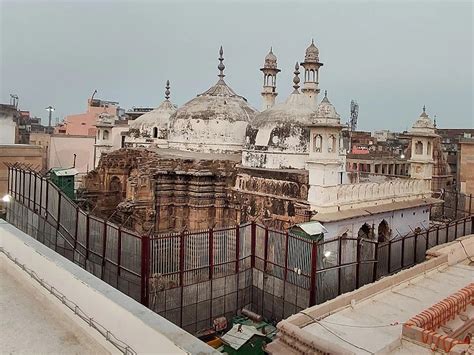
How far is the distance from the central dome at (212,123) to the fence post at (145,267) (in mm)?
10702

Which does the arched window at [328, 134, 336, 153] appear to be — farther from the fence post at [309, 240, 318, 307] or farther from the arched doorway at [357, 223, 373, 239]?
the fence post at [309, 240, 318, 307]

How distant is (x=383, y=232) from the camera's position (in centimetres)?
1459

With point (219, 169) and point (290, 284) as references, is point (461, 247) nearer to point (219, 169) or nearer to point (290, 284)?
point (290, 284)

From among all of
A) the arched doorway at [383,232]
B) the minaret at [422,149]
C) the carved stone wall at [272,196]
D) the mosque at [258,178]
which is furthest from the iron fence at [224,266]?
the minaret at [422,149]

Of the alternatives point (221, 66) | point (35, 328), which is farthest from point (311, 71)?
point (35, 328)

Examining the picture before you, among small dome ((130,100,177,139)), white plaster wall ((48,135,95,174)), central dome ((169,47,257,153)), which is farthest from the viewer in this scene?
white plaster wall ((48,135,95,174))

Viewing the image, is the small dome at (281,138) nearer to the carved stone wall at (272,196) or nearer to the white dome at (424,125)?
the carved stone wall at (272,196)

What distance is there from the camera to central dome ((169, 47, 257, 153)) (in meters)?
18.5

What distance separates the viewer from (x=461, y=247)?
9.87m

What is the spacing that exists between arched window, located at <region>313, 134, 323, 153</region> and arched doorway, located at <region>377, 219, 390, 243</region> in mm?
3355

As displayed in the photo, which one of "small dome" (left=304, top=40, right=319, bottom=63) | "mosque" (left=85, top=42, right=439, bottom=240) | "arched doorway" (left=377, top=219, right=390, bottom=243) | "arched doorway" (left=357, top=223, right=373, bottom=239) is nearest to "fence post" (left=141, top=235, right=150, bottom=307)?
"mosque" (left=85, top=42, right=439, bottom=240)

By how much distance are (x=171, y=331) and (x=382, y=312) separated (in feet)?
13.5

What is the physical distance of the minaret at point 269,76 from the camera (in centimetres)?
2297

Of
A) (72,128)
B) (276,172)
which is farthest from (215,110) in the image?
(72,128)
